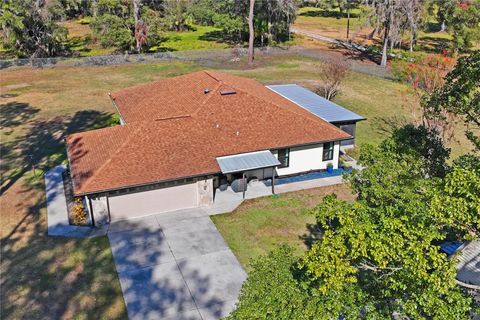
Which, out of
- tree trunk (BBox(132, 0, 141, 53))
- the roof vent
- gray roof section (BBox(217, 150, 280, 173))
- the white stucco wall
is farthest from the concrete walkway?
tree trunk (BBox(132, 0, 141, 53))

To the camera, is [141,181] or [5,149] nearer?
[141,181]

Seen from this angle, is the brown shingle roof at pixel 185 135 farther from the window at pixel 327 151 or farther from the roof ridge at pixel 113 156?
the window at pixel 327 151

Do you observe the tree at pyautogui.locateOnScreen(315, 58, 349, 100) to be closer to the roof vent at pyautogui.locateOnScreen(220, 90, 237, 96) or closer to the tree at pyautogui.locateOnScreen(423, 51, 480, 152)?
the roof vent at pyautogui.locateOnScreen(220, 90, 237, 96)

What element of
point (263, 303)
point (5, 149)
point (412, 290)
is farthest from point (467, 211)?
point (5, 149)

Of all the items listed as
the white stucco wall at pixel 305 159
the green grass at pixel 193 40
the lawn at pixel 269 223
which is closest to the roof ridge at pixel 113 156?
the lawn at pixel 269 223

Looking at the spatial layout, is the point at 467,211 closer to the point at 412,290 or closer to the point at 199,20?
the point at 412,290

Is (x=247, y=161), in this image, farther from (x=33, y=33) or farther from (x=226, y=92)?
(x=33, y=33)
